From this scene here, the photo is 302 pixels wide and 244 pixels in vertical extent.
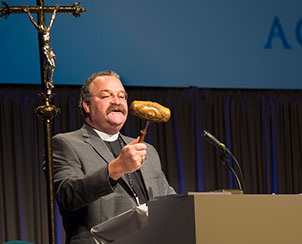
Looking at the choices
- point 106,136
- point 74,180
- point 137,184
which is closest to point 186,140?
point 106,136

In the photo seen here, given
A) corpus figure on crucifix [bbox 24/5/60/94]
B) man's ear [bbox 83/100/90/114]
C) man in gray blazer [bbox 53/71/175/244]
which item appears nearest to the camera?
corpus figure on crucifix [bbox 24/5/60/94]

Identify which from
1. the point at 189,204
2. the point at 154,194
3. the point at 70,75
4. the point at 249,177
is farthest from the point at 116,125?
the point at 249,177

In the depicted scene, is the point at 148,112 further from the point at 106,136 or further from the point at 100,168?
the point at 106,136

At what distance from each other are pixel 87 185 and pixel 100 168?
0.09 m

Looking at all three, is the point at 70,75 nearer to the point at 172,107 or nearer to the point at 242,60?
the point at 172,107

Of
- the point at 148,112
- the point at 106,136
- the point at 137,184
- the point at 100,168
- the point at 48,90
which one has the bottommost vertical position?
the point at 137,184

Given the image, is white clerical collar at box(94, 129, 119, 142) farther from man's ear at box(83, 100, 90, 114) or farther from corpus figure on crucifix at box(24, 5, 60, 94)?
corpus figure on crucifix at box(24, 5, 60, 94)

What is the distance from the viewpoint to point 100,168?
2.60 m

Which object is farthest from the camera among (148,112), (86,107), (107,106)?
(86,107)

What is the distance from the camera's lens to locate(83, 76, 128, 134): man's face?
10.6 feet

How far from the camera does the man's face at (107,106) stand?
322cm

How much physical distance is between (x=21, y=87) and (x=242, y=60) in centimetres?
227

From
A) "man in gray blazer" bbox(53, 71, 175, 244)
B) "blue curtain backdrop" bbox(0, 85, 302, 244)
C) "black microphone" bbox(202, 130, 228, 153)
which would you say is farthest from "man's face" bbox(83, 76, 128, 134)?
"blue curtain backdrop" bbox(0, 85, 302, 244)

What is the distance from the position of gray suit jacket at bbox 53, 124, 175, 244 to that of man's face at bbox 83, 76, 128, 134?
0.24 feet
